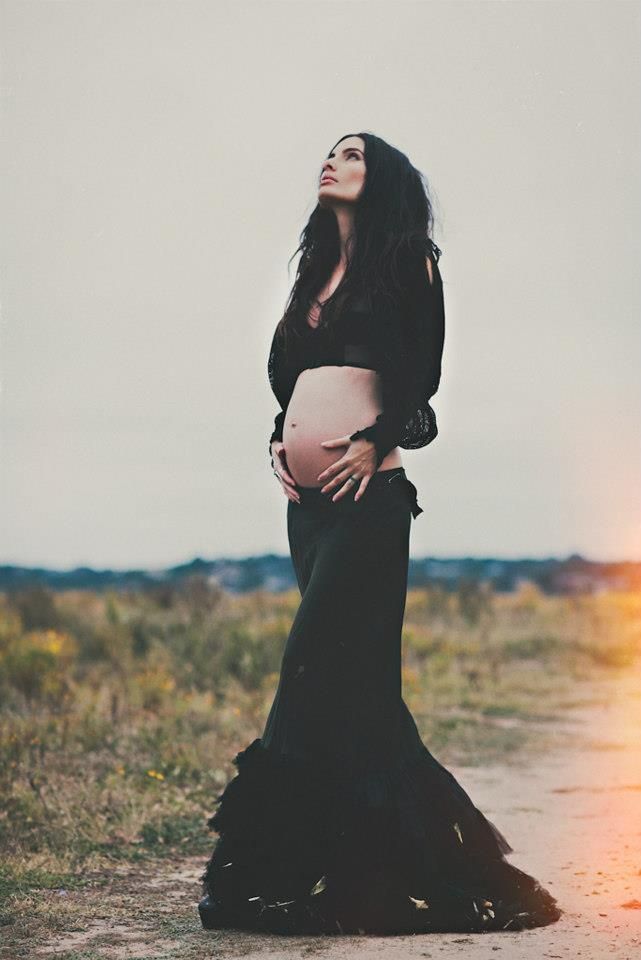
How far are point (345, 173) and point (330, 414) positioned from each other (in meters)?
0.89

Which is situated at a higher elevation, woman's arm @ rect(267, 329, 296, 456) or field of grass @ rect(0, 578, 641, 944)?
woman's arm @ rect(267, 329, 296, 456)

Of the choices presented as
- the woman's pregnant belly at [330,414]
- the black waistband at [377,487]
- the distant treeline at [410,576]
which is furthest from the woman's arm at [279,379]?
the distant treeline at [410,576]

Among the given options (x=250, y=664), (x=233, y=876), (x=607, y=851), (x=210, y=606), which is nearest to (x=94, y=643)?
(x=250, y=664)

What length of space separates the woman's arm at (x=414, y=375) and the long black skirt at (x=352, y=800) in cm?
16

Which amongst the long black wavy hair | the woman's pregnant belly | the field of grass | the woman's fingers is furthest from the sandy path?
the long black wavy hair

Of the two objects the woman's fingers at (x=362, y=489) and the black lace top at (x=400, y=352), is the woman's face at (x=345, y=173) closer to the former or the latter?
the black lace top at (x=400, y=352)

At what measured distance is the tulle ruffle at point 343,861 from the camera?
402cm

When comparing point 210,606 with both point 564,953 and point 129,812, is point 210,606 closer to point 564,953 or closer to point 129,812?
point 129,812

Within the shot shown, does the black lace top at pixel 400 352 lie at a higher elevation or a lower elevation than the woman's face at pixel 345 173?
lower

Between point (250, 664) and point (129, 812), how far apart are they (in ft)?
20.8

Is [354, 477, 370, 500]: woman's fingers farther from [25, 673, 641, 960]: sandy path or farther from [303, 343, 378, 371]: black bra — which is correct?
[25, 673, 641, 960]: sandy path

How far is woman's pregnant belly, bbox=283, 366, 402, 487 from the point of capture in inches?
173

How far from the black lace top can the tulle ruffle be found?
43.7 inches

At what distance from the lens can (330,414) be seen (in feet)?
14.5
